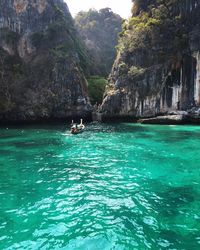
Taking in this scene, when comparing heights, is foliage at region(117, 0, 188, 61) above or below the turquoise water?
above

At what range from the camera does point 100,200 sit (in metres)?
12.0

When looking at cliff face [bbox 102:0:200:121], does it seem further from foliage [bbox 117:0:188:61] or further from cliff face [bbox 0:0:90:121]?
cliff face [bbox 0:0:90:121]

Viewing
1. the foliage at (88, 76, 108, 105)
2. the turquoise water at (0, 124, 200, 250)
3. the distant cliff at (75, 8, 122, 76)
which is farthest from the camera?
the distant cliff at (75, 8, 122, 76)

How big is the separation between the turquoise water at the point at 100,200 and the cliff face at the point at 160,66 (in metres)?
29.4

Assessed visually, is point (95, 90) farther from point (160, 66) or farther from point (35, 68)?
point (160, 66)

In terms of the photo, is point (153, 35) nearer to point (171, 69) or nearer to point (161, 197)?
point (171, 69)

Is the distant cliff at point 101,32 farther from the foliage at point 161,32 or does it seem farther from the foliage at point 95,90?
the foliage at point 161,32

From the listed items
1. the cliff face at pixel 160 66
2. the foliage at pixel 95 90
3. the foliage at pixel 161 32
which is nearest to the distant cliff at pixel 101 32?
the foliage at pixel 95 90

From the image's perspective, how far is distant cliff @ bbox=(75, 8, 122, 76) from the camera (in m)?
98.9

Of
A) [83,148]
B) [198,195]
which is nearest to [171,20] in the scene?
[83,148]

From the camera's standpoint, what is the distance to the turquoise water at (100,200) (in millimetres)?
8820

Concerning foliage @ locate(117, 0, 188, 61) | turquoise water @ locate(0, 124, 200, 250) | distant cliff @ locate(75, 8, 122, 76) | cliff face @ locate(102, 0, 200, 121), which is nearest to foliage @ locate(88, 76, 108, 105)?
cliff face @ locate(102, 0, 200, 121)

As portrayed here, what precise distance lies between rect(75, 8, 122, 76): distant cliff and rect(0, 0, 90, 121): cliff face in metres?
34.6

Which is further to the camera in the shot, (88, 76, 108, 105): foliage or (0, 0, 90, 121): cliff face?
(88, 76, 108, 105): foliage
